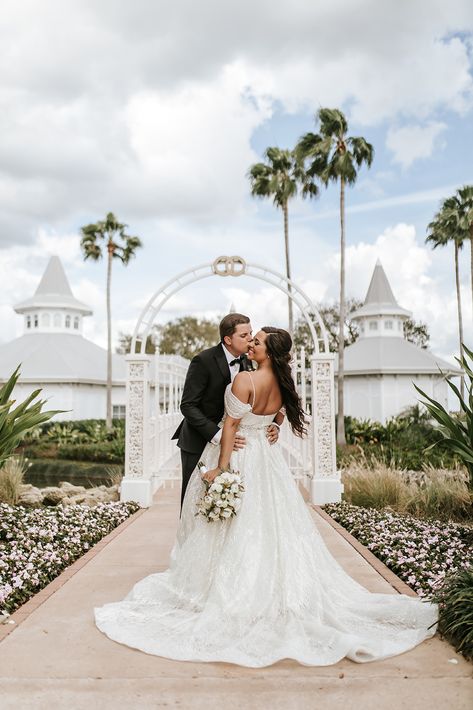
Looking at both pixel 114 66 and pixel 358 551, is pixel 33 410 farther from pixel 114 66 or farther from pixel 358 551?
pixel 114 66

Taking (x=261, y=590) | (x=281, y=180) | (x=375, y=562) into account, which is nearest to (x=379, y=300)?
(x=281, y=180)

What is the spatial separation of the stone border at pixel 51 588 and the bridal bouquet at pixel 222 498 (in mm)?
1500

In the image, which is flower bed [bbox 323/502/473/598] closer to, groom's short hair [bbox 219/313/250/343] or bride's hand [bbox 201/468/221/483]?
bride's hand [bbox 201/468/221/483]

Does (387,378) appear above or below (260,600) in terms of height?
above

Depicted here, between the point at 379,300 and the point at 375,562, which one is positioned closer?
the point at 375,562

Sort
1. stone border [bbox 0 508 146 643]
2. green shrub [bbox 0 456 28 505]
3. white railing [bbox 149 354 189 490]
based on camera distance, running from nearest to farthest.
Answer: stone border [bbox 0 508 146 643] < green shrub [bbox 0 456 28 505] < white railing [bbox 149 354 189 490]

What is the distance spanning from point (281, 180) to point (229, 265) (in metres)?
18.2

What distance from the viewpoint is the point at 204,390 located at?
5363 millimetres

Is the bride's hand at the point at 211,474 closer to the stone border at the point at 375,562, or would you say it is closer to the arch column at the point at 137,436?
the stone border at the point at 375,562

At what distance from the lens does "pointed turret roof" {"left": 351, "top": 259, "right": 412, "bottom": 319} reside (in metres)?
36.3

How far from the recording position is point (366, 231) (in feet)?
61.0

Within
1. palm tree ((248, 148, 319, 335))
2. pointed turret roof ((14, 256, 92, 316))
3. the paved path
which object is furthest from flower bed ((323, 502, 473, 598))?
pointed turret roof ((14, 256, 92, 316))

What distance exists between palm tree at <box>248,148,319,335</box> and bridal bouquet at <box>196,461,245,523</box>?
893 inches

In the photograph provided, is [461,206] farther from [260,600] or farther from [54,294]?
[260,600]
